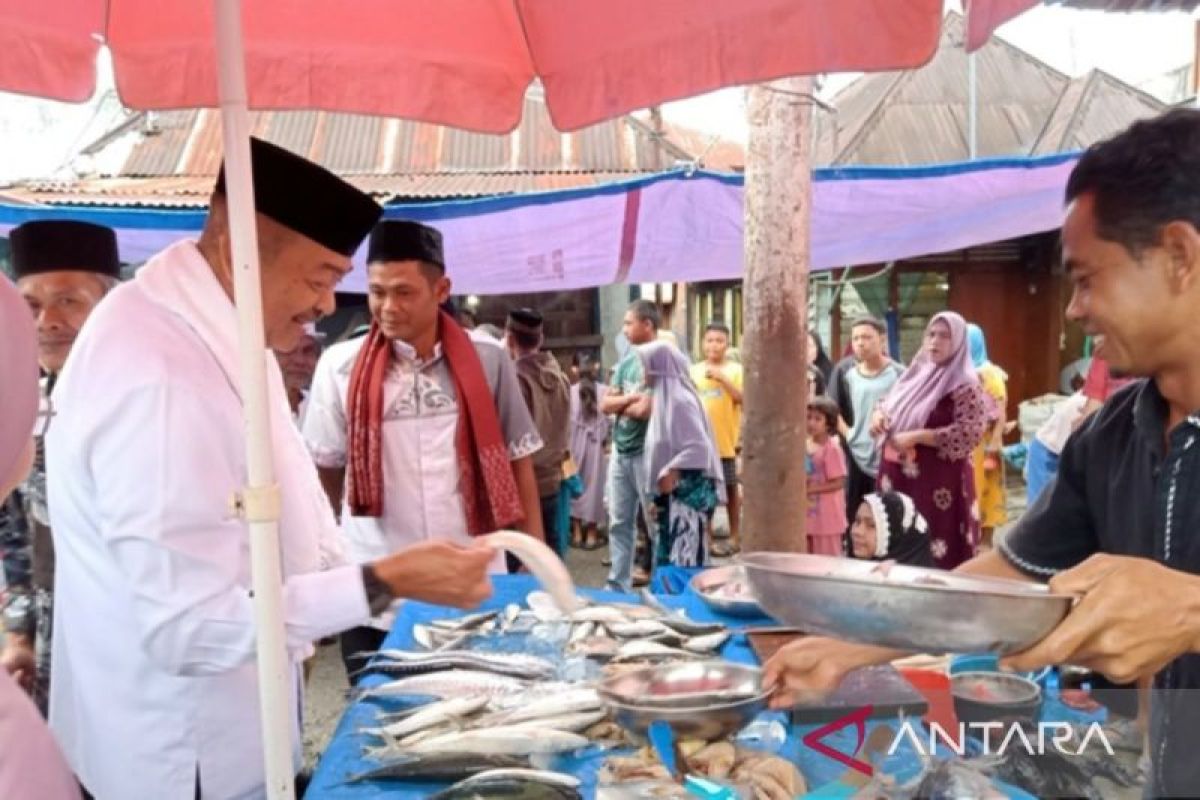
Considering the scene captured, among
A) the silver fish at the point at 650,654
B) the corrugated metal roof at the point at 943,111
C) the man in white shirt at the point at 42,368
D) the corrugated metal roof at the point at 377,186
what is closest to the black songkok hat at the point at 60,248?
the man in white shirt at the point at 42,368

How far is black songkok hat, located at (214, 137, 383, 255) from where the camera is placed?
6.52 ft

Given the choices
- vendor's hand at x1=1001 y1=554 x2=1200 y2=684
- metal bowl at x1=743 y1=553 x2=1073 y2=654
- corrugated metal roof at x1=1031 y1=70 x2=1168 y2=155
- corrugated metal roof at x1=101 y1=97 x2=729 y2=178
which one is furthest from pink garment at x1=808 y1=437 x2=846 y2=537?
corrugated metal roof at x1=1031 y1=70 x2=1168 y2=155

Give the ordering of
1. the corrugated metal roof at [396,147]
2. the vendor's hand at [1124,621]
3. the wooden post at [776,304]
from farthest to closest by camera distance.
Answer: the corrugated metal roof at [396,147] → the wooden post at [776,304] → the vendor's hand at [1124,621]

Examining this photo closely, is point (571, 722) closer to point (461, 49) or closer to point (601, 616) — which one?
point (601, 616)

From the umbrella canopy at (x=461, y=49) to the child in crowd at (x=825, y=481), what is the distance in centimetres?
421

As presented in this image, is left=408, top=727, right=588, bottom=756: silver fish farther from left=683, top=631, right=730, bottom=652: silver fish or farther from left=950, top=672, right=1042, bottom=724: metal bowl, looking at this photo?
left=950, top=672, right=1042, bottom=724: metal bowl

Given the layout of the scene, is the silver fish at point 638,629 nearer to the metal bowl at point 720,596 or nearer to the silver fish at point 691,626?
the silver fish at point 691,626

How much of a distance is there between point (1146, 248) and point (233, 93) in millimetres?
1496

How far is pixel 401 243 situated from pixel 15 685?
95.9 inches

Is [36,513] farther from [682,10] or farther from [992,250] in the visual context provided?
[992,250]

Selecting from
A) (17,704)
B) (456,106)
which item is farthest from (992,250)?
(17,704)

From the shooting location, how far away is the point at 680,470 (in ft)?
21.4

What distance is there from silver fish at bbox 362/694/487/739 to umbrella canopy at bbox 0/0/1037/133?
62.0 inches

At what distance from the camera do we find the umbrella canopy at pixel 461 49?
2.02 meters
